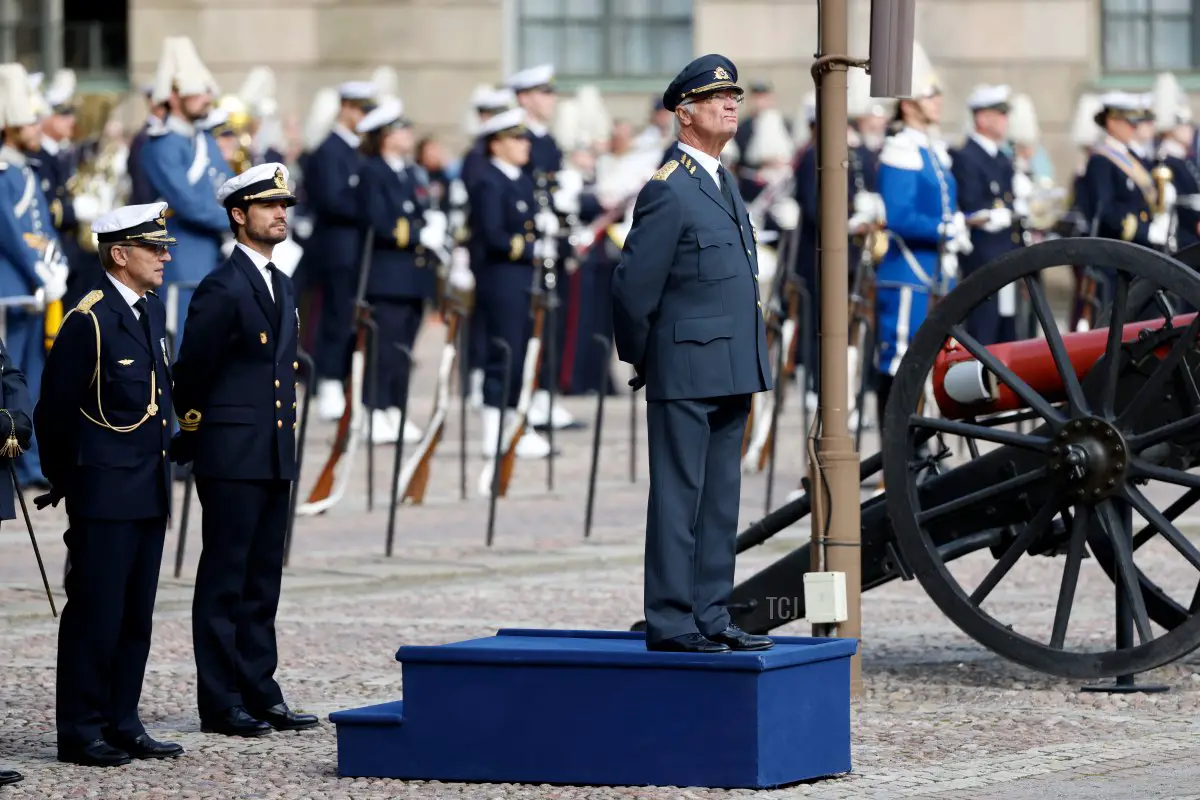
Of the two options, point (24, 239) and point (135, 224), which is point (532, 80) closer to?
point (24, 239)

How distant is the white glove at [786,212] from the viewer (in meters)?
19.0

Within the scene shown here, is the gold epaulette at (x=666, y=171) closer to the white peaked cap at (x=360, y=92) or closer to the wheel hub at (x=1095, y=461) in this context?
the wheel hub at (x=1095, y=461)

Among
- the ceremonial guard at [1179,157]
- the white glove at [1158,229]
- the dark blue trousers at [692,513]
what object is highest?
the ceremonial guard at [1179,157]

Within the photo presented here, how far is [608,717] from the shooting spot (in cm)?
734

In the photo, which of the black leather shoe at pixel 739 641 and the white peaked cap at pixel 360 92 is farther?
the white peaked cap at pixel 360 92

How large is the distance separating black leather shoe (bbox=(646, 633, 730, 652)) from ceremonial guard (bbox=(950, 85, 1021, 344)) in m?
8.37

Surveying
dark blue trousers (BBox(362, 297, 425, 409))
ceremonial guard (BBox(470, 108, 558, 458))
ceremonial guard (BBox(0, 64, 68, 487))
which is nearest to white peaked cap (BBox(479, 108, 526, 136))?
ceremonial guard (BBox(470, 108, 558, 458))

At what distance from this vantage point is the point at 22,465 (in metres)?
14.7

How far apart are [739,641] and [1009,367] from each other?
2129 mm

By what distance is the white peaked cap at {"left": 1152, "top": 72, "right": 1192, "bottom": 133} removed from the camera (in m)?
22.4

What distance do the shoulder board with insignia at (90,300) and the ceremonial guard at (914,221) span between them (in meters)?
7.30

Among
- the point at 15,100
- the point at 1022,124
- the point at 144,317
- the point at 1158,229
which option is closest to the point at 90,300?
the point at 144,317

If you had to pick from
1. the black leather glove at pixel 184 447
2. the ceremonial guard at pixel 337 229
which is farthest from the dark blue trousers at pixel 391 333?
the black leather glove at pixel 184 447

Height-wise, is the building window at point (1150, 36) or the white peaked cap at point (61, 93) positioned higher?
the building window at point (1150, 36)
